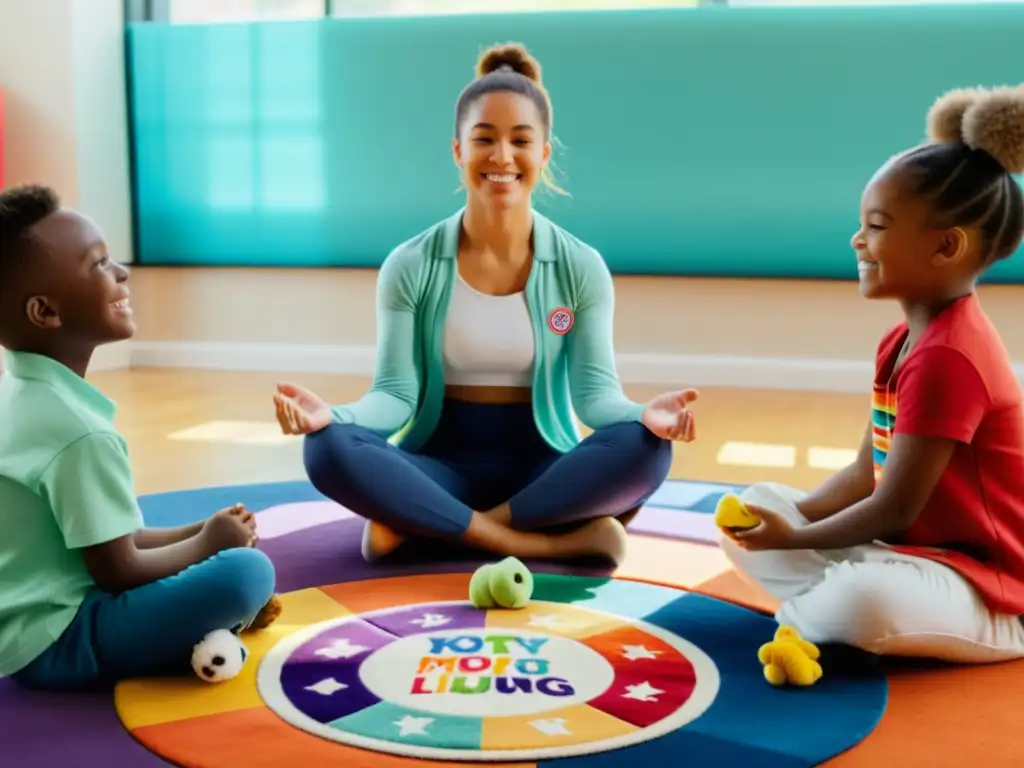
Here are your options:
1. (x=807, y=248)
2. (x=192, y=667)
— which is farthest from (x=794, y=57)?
(x=192, y=667)

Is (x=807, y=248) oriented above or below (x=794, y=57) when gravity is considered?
below

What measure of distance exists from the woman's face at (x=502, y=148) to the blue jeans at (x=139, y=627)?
869 mm

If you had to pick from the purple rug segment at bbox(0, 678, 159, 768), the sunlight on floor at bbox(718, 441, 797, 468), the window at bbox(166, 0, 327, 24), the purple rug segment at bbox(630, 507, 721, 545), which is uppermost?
the window at bbox(166, 0, 327, 24)

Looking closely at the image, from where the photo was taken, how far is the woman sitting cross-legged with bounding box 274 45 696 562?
180cm

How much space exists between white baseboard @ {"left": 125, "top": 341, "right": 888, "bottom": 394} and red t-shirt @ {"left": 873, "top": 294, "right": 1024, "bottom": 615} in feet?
8.82

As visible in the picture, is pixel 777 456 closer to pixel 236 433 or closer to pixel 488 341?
pixel 488 341

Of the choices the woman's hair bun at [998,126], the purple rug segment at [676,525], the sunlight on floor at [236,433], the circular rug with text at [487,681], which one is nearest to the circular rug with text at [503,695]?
the circular rug with text at [487,681]

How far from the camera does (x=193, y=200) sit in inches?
175

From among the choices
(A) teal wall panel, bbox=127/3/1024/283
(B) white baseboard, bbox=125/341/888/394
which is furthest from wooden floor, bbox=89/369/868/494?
(A) teal wall panel, bbox=127/3/1024/283

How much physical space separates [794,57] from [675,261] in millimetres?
829

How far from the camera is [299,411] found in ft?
5.50

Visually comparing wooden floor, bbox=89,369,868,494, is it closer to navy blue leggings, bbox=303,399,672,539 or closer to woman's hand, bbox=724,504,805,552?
navy blue leggings, bbox=303,399,672,539

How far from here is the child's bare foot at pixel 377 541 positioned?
5.90ft

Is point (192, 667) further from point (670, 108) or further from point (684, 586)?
point (670, 108)
